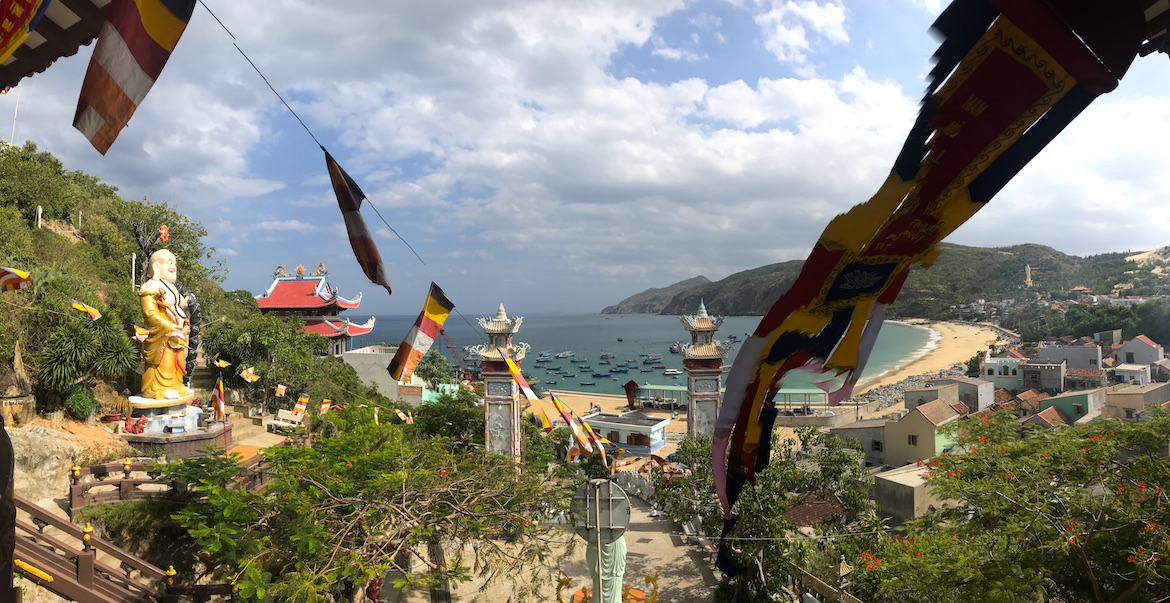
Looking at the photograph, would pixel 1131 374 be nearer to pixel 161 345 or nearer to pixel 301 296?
pixel 161 345

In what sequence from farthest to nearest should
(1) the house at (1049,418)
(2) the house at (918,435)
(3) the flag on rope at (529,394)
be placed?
(1) the house at (1049,418)
(2) the house at (918,435)
(3) the flag on rope at (529,394)

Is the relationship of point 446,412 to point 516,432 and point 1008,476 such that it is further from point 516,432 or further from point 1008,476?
point 1008,476

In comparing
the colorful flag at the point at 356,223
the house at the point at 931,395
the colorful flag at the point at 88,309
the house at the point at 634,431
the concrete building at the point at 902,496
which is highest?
the colorful flag at the point at 356,223

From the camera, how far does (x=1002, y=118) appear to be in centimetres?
185

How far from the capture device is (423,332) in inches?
368

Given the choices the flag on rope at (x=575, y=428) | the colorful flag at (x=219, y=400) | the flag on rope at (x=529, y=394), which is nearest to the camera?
the flag on rope at (x=575, y=428)

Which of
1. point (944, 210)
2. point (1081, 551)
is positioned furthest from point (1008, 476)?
point (944, 210)

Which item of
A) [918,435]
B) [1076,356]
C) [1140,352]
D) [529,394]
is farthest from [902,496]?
[1140,352]

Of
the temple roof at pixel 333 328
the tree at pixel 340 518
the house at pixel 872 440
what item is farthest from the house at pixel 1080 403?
the temple roof at pixel 333 328

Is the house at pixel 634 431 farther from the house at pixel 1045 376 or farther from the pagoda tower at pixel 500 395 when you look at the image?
the house at pixel 1045 376

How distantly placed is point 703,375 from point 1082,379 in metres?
27.4

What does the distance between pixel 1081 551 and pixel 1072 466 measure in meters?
1.63

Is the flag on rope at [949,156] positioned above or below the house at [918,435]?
above

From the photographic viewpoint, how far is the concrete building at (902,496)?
13531 millimetres
